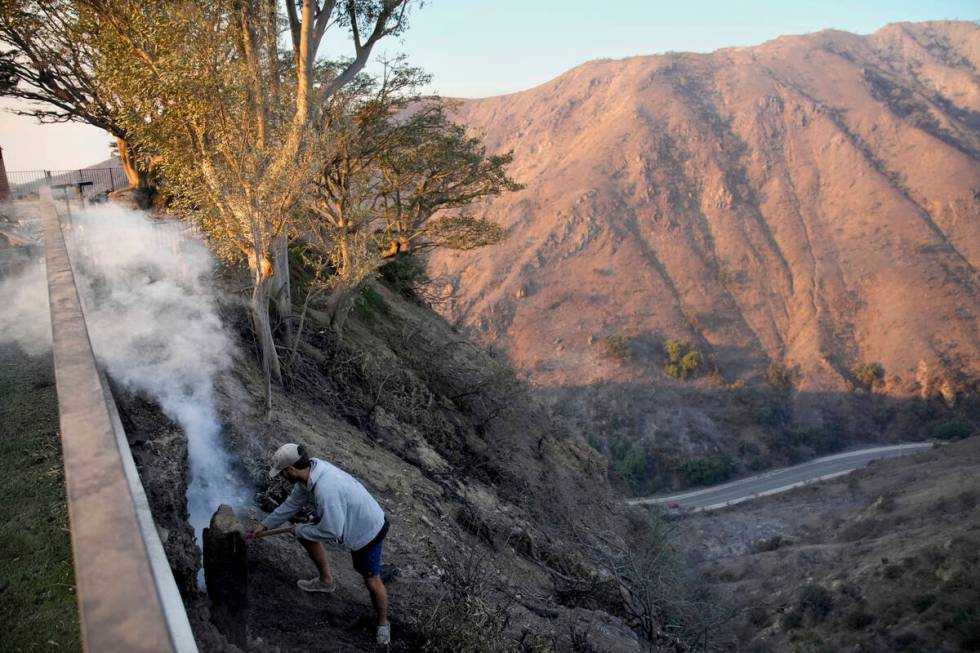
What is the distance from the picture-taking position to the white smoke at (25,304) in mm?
6566

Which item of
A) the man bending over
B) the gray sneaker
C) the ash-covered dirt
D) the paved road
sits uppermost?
the man bending over

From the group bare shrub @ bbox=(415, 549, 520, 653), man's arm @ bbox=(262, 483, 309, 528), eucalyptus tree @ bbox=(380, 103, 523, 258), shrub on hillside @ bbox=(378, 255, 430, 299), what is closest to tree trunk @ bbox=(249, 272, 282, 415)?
man's arm @ bbox=(262, 483, 309, 528)

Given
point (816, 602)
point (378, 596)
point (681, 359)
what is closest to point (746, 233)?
point (681, 359)

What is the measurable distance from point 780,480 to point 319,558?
47738 mm

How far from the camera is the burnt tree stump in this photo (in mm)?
3896

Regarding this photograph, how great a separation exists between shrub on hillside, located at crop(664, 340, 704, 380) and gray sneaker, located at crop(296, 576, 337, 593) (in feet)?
174

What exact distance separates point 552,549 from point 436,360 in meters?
6.09

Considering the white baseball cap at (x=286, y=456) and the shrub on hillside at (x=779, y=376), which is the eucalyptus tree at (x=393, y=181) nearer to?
the white baseball cap at (x=286, y=456)

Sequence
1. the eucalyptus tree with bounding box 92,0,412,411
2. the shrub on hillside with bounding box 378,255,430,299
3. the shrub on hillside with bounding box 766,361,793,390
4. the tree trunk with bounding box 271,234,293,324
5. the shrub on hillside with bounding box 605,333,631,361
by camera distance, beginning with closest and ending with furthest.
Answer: the eucalyptus tree with bounding box 92,0,412,411, the tree trunk with bounding box 271,234,293,324, the shrub on hillside with bounding box 378,255,430,299, the shrub on hillside with bounding box 766,361,793,390, the shrub on hillside with bounding box 605,333,631,361

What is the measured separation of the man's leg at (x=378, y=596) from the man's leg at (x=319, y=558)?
0.34 metres

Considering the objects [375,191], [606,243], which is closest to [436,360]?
[375,191]

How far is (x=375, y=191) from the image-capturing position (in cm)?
1381

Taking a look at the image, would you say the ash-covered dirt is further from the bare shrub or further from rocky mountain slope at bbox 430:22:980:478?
rocky mountain slope at bbox 430:22:980:478

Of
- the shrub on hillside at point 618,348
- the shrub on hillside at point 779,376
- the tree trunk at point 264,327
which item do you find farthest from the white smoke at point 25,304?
the shrub on hillside at point 779,376
